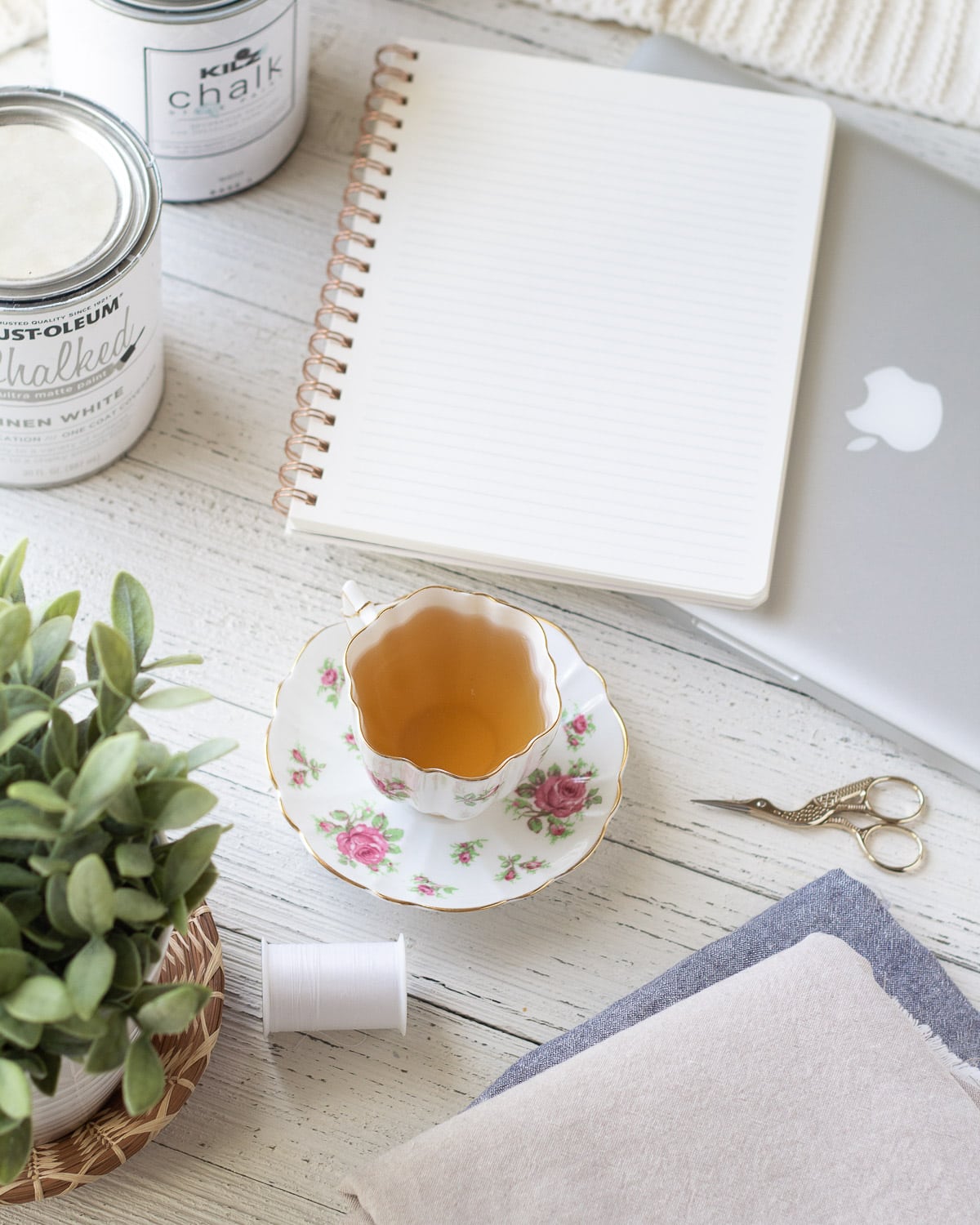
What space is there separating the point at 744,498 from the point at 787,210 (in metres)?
0.22

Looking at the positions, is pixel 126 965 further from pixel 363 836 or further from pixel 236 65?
pixel 236 65

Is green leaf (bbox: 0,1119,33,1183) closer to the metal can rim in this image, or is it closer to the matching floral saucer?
the matching floral saucer

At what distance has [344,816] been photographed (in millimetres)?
642

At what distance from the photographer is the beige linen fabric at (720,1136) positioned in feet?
1.72

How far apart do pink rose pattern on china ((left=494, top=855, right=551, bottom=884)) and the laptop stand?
0.57 feet

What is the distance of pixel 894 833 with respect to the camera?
69 cm

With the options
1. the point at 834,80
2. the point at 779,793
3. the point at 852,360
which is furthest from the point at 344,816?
the point at 834,80

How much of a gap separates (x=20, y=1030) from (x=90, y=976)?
24mm

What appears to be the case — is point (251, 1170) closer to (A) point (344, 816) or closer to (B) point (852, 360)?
(A) point (344, 816)

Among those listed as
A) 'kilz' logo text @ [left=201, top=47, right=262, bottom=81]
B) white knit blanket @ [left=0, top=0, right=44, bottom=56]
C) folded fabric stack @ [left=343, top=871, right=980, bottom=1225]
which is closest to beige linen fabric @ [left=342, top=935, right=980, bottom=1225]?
folded fabric stack @ [left=343, top=871, right=980, bottom=1225]

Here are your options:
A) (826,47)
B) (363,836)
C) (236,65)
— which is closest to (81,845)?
(363,836)

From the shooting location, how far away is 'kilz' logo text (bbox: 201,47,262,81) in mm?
693

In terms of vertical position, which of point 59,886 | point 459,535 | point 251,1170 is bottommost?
point 251,1170

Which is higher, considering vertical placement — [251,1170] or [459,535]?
[459,535]
